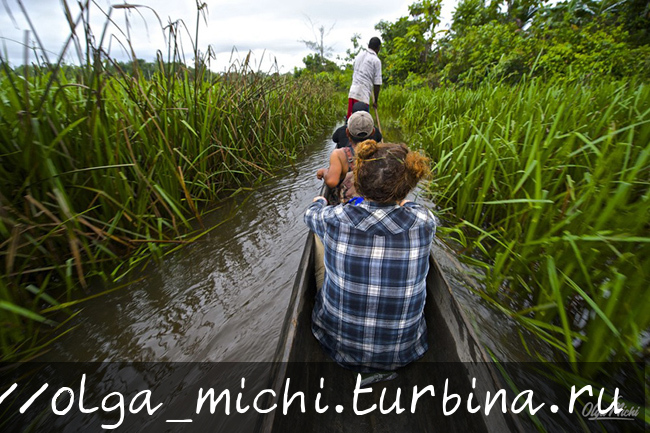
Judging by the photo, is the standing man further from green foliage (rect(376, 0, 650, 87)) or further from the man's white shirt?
green foliage (rect(376, 0, 650, 87))

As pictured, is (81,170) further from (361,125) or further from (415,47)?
(415,47)

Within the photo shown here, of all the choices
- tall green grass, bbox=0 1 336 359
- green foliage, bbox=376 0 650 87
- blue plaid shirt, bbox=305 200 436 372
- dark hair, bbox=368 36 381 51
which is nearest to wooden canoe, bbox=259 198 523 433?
blue plaid shirt, bbox=305 200 436 372

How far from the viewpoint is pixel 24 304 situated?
4.57 ft

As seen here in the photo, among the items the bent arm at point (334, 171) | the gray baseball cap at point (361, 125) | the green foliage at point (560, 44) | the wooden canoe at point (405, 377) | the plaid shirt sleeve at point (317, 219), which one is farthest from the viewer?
the green foliage at point (560, 44)

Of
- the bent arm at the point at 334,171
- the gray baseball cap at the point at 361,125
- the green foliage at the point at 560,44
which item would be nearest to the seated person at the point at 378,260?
the gray baseball cap at the point at 361,125

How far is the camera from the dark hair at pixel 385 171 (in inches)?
40.8

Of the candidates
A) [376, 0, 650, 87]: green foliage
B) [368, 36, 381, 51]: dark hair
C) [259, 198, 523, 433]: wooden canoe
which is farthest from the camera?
[376, 0, 650, 87]: green foliage

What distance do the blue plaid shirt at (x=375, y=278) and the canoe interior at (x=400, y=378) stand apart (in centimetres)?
12

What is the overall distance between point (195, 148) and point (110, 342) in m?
1.74

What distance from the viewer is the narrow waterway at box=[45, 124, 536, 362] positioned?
144 cm

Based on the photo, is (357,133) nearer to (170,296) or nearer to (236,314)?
(236,314)

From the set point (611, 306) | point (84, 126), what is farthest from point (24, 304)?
point (611, 306)

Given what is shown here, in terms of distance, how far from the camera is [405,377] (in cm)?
127

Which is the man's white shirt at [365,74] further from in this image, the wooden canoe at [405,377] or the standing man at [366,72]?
the wooden canoe at [405,377]
